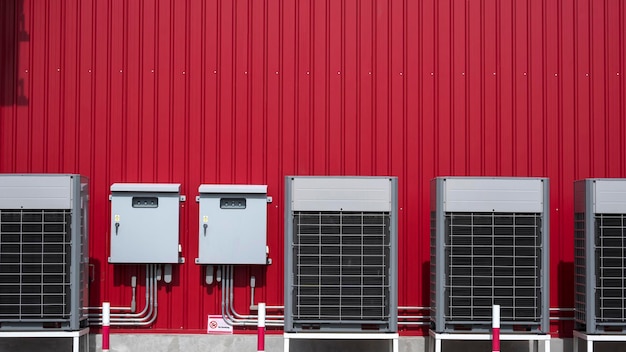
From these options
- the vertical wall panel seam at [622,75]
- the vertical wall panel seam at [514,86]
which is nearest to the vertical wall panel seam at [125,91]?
the vertical wall panel seam at [514,86]

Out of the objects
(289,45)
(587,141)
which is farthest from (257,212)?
(587,141)

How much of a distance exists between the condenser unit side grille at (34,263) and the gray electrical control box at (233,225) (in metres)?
1.56

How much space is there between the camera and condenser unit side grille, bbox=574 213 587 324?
463 inches

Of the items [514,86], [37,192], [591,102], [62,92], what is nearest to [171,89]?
[62,92]

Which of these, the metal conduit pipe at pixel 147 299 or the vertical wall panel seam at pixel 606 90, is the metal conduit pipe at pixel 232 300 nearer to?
the metal conduit pipe at pixel 147 299

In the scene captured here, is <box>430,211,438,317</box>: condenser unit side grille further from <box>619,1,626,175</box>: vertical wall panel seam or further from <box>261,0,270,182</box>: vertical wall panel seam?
<box>619,1,626,175</box>: vertical wall panel seam

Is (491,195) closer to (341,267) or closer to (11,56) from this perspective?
(341,267)

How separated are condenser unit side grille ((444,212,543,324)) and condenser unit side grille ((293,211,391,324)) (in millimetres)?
713

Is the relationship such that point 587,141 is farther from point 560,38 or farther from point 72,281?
point 72,281

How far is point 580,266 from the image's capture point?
11898 millimetres

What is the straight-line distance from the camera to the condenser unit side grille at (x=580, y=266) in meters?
11.8

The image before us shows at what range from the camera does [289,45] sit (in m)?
12.7

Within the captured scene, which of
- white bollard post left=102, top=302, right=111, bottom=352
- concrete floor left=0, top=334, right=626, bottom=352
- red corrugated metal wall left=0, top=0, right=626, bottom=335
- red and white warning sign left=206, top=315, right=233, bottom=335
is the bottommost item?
concrete floor left=0, top=334, right=626, bottom=352

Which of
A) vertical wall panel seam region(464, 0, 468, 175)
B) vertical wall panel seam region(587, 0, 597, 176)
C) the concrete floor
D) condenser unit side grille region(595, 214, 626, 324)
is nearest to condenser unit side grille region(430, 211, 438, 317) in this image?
the concrete floor
